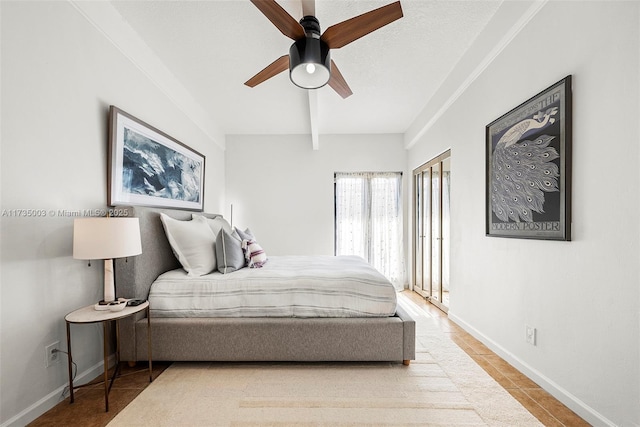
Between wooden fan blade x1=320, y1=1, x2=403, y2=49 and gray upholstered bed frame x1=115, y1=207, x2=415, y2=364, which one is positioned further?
gray upholstered bed frame x1=115, y1=207, x2=415, y2=364

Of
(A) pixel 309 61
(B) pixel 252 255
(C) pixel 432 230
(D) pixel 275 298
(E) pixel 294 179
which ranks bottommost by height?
(D) pixel 275 298

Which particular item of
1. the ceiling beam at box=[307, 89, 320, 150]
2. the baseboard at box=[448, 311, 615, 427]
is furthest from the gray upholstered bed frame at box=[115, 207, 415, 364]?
the ceiling beam at box=[307, 89, 320, 150]

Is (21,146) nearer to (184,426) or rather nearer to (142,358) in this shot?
(142,358)

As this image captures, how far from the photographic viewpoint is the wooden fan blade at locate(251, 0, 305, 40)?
1.69 metres

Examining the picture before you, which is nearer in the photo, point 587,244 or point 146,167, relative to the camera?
point 587,244

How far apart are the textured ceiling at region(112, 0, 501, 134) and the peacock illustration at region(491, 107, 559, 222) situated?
101 cm

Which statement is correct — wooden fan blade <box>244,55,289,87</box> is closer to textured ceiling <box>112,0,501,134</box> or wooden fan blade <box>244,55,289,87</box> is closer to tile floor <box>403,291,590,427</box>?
textured ceiling <box>112,0,501,134</box>

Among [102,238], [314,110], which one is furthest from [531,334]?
[314,110]

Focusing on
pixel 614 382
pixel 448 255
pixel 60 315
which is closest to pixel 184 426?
pixel 60 315

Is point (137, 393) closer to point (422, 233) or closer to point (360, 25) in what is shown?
point (360, 25)

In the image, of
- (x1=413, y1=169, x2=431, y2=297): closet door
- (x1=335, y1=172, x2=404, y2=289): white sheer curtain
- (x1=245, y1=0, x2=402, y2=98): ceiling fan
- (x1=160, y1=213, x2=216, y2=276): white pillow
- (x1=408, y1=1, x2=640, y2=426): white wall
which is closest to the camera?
(x1=408, y1=1, x2=640, y2=426): white wall

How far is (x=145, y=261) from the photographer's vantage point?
2.34 metres

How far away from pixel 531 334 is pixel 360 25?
2331 millimetres

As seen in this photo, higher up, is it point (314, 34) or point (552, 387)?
point (314, 34)
